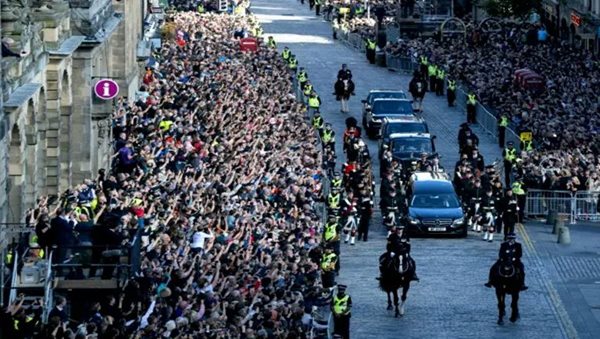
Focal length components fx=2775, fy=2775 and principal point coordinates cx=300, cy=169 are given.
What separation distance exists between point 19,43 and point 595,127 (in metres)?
32.0

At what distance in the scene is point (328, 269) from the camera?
182 feet

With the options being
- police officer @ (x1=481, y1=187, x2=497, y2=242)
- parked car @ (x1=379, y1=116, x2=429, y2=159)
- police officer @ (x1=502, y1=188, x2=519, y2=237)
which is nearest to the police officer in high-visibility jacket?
police officer @ (x1=481, y1=187, x2=497, y2=242)

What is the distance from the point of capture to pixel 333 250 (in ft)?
190

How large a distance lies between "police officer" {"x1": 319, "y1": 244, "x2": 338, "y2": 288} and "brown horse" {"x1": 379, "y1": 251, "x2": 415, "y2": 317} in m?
1.04

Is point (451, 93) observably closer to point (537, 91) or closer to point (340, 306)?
point (537, 91)

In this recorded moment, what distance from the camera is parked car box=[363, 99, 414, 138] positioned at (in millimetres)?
86562

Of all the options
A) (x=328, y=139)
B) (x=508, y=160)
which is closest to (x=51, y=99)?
(x=328, y=139)

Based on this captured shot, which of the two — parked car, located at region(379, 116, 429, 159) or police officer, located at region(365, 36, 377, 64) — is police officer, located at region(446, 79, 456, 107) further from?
police officer, located at region(365, 36, 377, 64)

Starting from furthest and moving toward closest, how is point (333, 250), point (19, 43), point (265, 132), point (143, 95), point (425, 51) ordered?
point (425, 51)
point (143, 95)
point (265, 132)
point (333, 250)
point (19, 43)

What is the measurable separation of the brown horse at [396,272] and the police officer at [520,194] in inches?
553

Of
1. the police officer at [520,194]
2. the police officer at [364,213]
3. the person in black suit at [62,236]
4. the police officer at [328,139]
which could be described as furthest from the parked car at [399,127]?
the person in black suit at [62,236]

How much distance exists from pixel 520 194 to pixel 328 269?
49.3 ft

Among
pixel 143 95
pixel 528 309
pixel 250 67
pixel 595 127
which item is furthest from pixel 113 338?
pixel 250 67

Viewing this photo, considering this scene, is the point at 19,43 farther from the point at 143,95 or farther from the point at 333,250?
the point at 143,95
